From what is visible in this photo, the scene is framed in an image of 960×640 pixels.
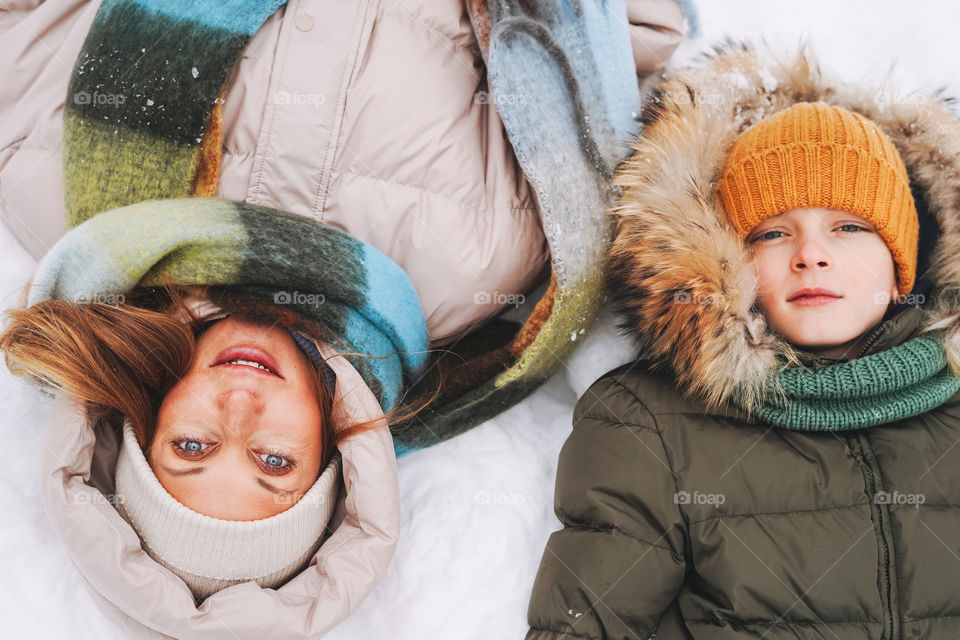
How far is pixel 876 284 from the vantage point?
51.1 inches

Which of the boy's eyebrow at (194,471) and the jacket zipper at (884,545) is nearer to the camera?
the boy's eyebrow at (194,471)

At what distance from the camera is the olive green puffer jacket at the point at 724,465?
4.01 ft

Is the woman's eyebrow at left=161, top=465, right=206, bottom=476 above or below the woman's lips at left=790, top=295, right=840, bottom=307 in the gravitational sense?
below

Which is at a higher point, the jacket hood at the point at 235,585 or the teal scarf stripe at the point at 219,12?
the teal scarf stripe at the point at 219,12

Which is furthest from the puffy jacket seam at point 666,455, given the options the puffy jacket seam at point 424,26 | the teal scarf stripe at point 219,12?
the teal scarf stripe at point 219,12

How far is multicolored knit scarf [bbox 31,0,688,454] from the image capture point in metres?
1.17

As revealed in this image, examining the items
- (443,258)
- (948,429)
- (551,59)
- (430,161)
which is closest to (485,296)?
(443,258)

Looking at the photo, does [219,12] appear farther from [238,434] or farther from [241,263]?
[238,434]

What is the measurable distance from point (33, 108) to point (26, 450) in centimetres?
63

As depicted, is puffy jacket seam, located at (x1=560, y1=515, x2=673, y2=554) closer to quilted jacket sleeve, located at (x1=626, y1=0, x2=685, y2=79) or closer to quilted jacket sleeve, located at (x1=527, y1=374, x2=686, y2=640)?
quilted jacket sleeve, located at (x1=527, y1=374, x2=686, y2=640)

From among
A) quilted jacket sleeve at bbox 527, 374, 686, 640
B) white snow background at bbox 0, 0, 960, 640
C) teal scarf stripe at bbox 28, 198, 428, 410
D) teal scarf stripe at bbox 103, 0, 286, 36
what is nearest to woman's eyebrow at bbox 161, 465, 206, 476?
teal scarf stripe at bbox 28, 198, 428, 410

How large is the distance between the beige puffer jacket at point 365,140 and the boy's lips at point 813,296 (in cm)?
46

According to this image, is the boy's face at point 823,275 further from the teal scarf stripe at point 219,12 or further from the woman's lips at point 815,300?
the teal scarf stripe at point 219,12

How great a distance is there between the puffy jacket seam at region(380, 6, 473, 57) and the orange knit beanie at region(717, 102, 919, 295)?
0.55m
